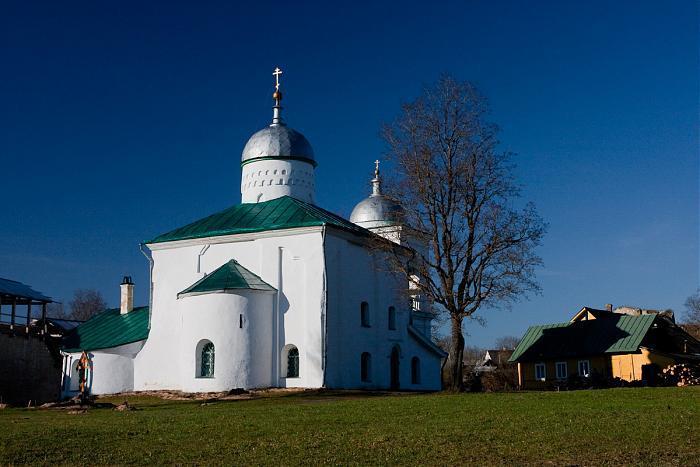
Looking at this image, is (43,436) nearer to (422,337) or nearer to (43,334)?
(422,337)

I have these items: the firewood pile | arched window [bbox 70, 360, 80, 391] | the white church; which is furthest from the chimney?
the firewood pile

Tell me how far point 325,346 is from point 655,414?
16976 mm

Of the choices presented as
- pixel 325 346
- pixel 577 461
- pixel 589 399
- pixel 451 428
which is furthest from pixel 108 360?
pixel 577 461

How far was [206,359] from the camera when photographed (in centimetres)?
3266

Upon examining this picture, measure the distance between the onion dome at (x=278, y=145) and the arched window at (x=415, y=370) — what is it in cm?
1055

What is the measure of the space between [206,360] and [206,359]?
0.05 meters

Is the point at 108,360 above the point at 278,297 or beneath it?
beneath

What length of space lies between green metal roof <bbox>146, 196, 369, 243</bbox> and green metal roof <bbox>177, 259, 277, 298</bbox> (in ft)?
5.64

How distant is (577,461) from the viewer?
11.6 m

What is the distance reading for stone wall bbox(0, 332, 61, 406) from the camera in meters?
39.4

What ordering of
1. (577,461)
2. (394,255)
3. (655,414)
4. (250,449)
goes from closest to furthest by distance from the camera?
1. (577,461)
2. (250,449)
3. (655,414)
4. (394,255)

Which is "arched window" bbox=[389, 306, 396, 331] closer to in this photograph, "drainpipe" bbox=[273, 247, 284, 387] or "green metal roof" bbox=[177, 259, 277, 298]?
"drainpipe" bbox=[273, 247, 284, 387]

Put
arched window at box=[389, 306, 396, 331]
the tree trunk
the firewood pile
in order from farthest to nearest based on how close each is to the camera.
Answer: arched window at box=[389, 306, 396, 331] < the firewood pile < the tree trunk

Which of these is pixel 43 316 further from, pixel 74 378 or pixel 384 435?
pixel 384 435
